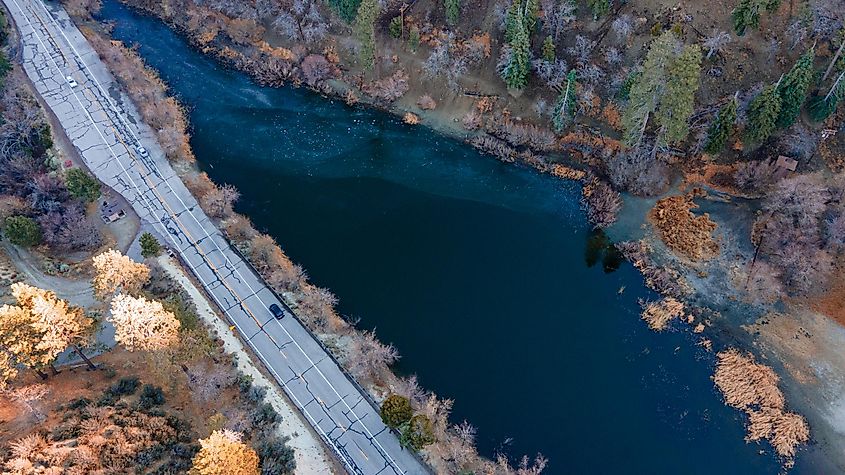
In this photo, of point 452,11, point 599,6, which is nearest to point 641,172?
point 599,6

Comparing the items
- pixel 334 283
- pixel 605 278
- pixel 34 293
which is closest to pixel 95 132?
pixel 34 293

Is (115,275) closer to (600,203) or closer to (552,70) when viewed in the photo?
(600,203)

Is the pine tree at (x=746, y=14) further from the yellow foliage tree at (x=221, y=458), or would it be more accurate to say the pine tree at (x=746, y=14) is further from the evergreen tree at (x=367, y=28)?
the yellow foliage tree at (x=221, y=458)

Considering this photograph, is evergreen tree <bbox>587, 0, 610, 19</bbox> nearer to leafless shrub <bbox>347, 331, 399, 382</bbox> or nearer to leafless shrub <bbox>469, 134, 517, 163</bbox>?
leafless shrub <bbox>469, 134, 517, 163</bbox>

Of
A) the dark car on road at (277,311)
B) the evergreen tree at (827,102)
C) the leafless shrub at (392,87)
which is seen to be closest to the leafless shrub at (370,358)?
the dark car on road at (277,311)

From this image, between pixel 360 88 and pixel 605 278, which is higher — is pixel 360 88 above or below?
above

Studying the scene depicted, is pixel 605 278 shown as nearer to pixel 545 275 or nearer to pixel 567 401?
pixel 545 275
